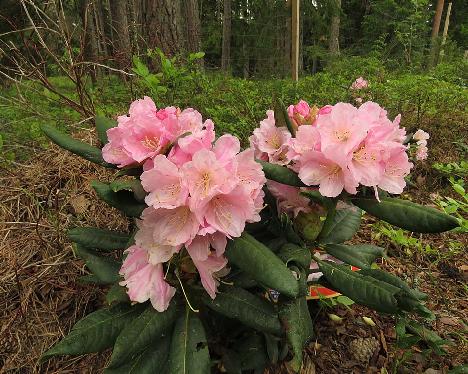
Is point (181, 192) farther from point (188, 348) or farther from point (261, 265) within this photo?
point (188, 348)

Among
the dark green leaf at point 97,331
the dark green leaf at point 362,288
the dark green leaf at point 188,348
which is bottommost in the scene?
the dark green leaf at point 188,348

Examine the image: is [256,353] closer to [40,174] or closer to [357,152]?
[357,152]

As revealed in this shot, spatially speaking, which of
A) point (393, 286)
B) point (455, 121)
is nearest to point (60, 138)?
point (393, 286)

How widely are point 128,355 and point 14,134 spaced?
10.7 ft

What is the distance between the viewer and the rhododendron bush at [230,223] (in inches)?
44.3

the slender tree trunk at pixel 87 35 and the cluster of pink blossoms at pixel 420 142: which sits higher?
the slender tree trunk at pixel 87 35

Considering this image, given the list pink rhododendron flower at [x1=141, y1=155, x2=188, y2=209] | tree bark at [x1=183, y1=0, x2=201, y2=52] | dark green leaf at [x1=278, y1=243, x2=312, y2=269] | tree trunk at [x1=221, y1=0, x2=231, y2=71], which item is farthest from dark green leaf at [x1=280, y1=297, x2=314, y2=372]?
tree trunk at [x1=221, y1=0, x2=231, y2=71]

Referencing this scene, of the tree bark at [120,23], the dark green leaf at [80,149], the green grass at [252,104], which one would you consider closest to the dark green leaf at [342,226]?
the dark green leaf at [80,149]

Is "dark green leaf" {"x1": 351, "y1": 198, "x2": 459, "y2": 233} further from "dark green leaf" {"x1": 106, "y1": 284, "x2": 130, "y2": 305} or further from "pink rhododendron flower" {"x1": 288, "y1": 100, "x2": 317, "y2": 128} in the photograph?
"dark green leaf" {"x1": 106, "y1": 284, "x2": 130, "y2": 305}

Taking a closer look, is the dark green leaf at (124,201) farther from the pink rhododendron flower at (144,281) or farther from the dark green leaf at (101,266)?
the dark green leaf at (101,266)

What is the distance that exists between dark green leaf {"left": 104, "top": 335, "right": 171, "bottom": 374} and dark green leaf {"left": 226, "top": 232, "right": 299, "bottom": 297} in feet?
1.34

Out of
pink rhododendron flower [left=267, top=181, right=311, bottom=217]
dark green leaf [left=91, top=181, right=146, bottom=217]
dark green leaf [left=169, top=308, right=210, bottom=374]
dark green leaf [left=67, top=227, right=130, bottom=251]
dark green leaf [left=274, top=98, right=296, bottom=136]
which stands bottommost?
dark green leaf [left=169, top=308, right=210, bottom=374]

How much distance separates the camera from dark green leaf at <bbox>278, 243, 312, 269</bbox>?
130 cm

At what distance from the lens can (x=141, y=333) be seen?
4.03 ft
